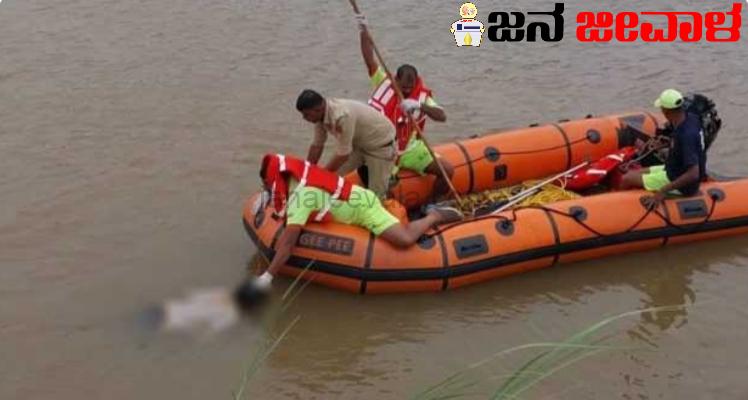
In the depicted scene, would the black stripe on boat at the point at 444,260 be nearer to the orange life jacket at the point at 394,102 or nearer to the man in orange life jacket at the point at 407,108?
the man in orange life jacket at the point at 407,108

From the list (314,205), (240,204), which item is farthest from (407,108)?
(240,204)

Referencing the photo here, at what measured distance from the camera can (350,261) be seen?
18.6 ft

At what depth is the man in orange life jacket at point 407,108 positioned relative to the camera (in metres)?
6.42

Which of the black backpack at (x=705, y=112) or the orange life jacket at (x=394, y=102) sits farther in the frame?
the orange life jacket at (x=394, y=102)

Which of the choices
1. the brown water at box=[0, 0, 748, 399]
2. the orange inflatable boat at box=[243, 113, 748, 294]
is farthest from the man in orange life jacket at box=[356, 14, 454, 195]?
the brown water at box=[0, 0, 748, 399]

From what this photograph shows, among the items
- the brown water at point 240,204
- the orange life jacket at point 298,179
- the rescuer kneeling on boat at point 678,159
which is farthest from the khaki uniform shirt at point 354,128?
the rescuer kneeling on boat at point 678,159

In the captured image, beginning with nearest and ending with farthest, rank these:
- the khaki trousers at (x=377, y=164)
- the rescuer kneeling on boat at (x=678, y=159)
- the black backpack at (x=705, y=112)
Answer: the rescuer kneeling on boat at (x=678, y=159)
the black backpack at (x=705, y=112)
the khaki trousers at (x=377, y=164)

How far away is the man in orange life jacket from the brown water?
115 centimetres

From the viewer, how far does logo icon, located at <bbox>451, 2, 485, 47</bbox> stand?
408 inches

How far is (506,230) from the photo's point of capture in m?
5.93

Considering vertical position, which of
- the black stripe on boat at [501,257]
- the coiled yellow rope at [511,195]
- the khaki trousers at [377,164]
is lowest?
the black stripe on boat at [501,257]

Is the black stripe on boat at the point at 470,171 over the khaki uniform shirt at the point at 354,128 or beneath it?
beneath

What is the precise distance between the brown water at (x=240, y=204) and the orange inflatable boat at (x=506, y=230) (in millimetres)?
138

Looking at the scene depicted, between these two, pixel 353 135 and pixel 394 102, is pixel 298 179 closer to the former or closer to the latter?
pixel 353 135
